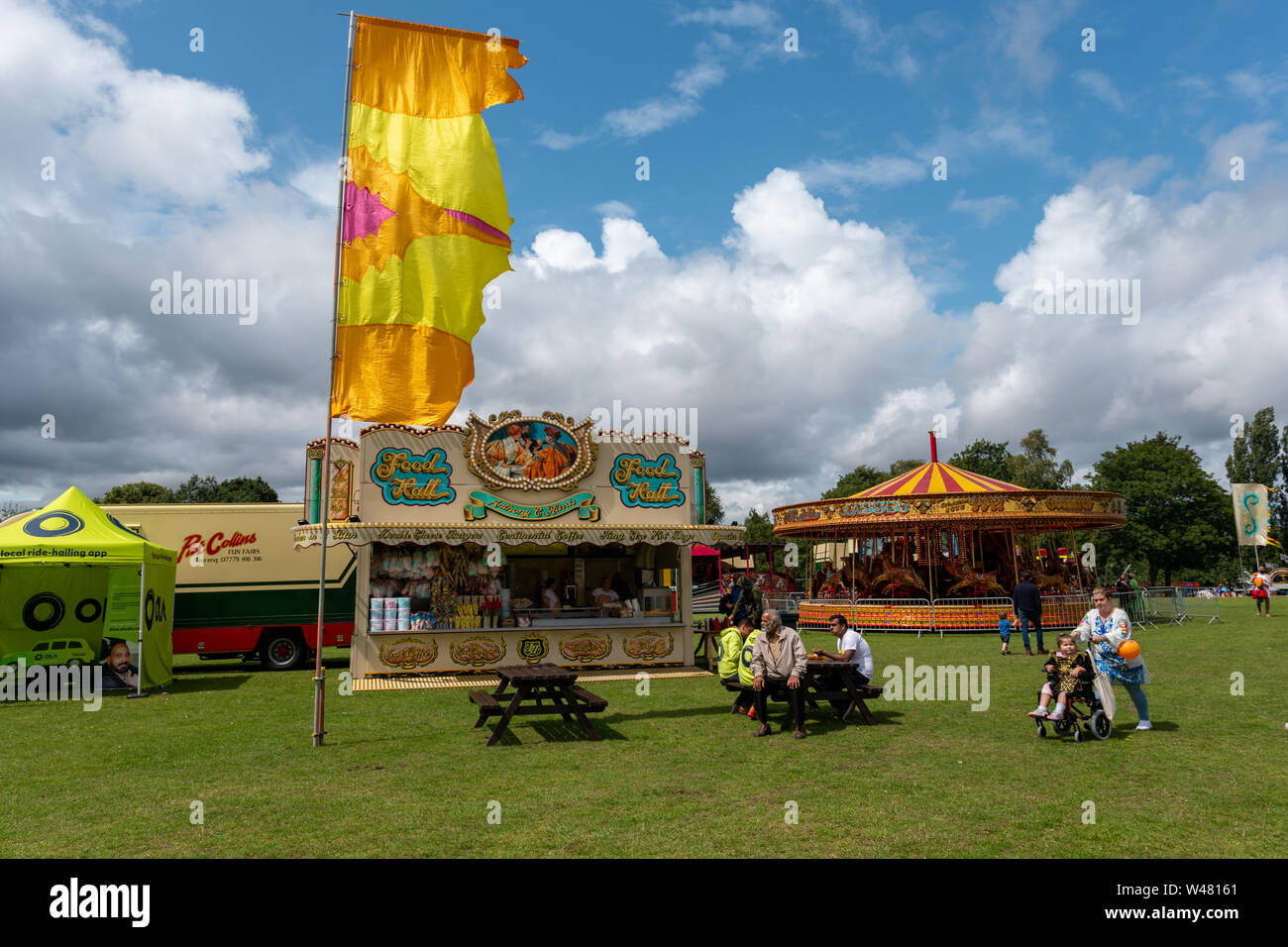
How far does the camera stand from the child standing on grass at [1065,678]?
8039 mm

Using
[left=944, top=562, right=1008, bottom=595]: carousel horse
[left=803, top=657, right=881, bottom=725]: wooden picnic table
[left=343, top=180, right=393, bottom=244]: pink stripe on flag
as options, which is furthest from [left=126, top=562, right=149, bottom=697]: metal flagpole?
[left=944, top=562, right=1008, bottom=595]: carousel horse

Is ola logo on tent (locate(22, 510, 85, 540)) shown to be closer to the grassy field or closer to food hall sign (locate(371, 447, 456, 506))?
the grassy field

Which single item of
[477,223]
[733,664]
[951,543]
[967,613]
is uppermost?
[477,223]

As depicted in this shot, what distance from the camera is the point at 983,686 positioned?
11781mm

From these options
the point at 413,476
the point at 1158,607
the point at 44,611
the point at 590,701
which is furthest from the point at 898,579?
the point at 44,611

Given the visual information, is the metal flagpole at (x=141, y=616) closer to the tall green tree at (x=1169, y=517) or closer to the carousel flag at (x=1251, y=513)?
the carousel flag at (x=1251, y=513)

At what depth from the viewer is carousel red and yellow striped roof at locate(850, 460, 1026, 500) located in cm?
2480

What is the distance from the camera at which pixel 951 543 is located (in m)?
27.3

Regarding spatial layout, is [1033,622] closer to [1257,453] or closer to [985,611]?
[985,611]

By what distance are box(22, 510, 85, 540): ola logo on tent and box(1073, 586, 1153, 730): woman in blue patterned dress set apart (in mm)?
14435

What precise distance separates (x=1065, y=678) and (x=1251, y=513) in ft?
83.9

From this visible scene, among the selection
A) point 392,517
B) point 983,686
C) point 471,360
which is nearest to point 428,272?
point 471,360

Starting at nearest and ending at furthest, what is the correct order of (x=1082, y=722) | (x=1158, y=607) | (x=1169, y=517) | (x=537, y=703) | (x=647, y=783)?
(x=647, y=783), (x=1082, y=722), (x=537, y=703), (x=1158, y=607), (x=1169, y=517)
